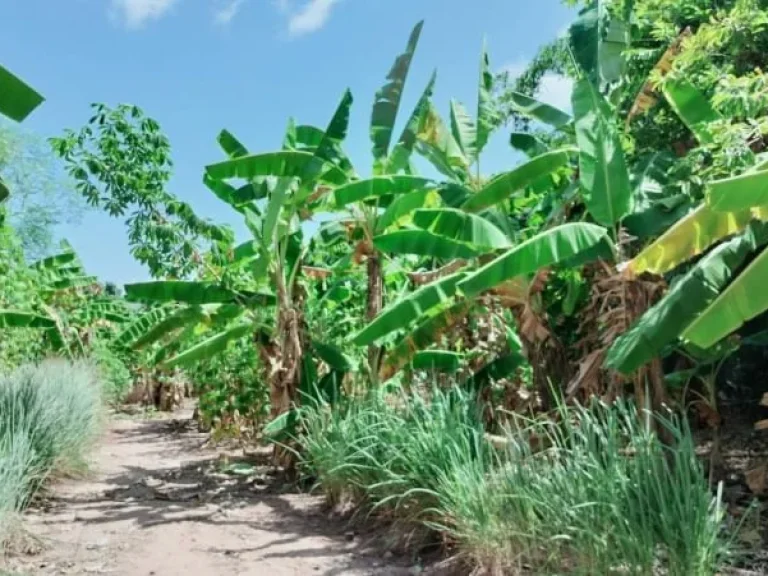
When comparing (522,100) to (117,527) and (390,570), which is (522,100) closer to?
(390,570)

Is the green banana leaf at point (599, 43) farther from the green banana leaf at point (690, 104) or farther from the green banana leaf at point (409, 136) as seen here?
the green banana leaf at point (409, 136)

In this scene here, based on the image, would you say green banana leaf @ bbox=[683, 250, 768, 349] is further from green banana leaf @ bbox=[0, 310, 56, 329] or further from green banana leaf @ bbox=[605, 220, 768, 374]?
green banana leaf @ bbox=[0, 310, 56, 329]

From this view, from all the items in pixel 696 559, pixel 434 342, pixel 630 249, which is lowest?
pixel 696 559

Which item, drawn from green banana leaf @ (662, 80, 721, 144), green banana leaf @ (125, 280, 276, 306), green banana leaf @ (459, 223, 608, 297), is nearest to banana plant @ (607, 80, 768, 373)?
green banana leaf @ (662, 80, 721, 144)

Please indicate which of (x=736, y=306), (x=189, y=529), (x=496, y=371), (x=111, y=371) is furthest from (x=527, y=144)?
(x=111, y=371)

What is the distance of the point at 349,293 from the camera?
1044 centimetres

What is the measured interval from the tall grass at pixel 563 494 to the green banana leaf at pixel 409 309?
0.93 m

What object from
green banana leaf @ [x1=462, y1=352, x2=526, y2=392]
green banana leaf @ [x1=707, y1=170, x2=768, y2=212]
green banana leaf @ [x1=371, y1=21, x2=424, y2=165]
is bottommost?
green banana leaf @ [x1=462, y1=352, x2=526, y2=392]

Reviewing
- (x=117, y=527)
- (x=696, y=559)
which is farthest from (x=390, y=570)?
(x=117, y=527)

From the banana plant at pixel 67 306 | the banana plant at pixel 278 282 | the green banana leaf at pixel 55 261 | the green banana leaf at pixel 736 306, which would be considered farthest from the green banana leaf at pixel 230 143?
the green banana leaf at pixel 55 261

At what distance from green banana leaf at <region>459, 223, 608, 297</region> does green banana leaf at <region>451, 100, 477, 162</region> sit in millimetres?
2772

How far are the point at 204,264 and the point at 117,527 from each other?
4.67 metres

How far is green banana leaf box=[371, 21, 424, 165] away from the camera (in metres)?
8.04

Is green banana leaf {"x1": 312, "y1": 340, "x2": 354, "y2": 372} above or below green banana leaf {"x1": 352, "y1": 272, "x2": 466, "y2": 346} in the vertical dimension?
below
